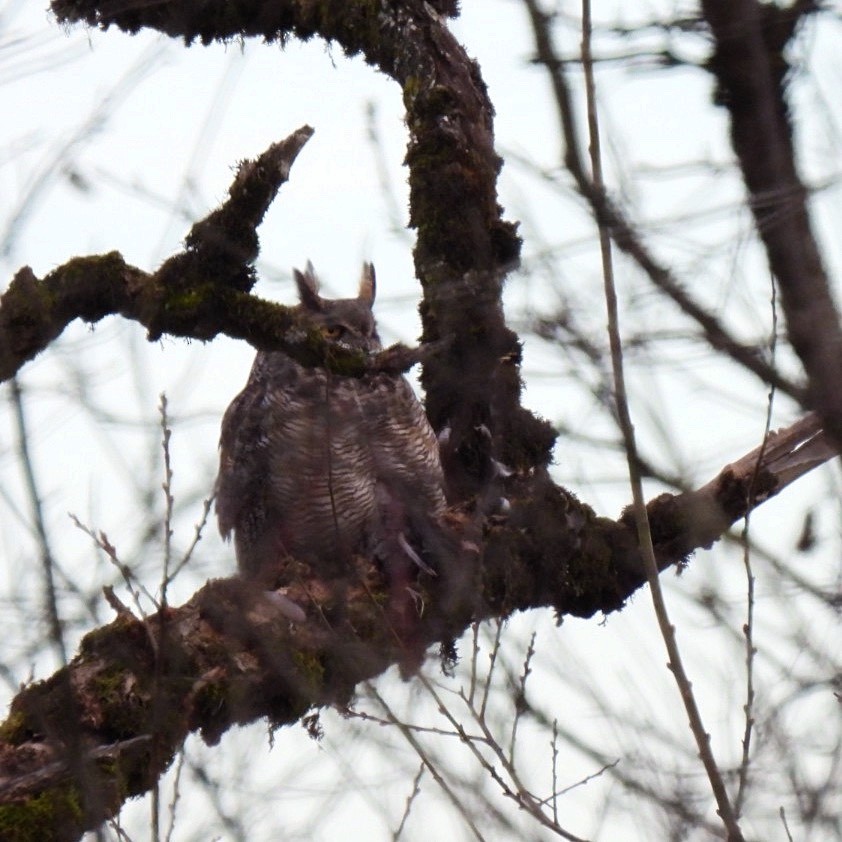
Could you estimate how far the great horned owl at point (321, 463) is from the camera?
5410mm

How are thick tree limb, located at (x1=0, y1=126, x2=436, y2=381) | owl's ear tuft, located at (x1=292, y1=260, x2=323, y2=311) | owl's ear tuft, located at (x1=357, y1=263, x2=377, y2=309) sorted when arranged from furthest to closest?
owl's ear tuft, located at (x1=357, y1=263, x2=377, y2=309)
owl's ear tuft, located at (x1=292, y1=260, x2=323, y2=311)
thick tree limb, located at (x1=0, y1=126, x2=436, y2=381)

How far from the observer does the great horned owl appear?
5.41 metres

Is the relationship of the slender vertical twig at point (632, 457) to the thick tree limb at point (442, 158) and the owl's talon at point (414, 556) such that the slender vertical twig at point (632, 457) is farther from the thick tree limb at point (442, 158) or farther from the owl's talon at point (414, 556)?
the thick tree limb at point (442, 158)

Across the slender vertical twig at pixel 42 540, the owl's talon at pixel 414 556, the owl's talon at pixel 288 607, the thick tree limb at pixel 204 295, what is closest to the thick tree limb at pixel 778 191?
the slender vertical twig at pixel 42 540

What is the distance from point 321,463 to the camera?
5.40m

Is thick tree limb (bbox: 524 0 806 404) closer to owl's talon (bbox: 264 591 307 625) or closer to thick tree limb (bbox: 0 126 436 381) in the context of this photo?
thick tree limb (bbox: 0 126 436 381)

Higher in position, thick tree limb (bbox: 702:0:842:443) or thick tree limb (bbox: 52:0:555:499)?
thick tree limb (bbox: 52:0:555:499)

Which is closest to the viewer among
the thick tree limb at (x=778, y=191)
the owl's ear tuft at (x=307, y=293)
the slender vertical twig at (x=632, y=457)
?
the thick tree limb at (x=778, y=191)

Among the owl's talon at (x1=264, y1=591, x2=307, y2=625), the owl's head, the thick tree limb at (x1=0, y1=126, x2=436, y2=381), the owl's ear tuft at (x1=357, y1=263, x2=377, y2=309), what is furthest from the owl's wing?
the thick tree limb at (x1=0, y1=126, x2=436, y2=381)

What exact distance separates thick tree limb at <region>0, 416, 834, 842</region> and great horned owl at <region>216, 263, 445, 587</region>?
0.46 m

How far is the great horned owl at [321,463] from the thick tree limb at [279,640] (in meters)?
0.46

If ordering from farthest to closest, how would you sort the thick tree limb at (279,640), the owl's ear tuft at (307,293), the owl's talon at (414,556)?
the owl's ear tuft at (307,293), the owl's talon at (414,556), the thick tree limb at (279,640)

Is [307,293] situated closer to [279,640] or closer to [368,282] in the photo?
[368,282]

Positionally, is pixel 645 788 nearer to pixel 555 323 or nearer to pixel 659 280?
pixel 555 323
